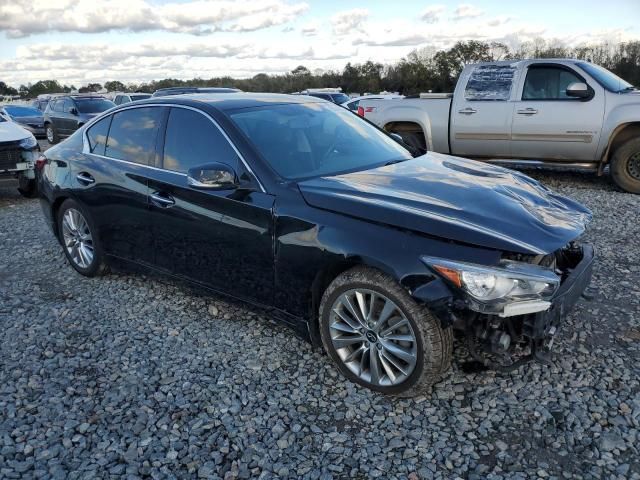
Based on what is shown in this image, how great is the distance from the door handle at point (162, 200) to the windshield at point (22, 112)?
73.2 ft

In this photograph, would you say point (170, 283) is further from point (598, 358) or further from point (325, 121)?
point (598, 358)

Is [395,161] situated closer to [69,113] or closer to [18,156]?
[18,156]

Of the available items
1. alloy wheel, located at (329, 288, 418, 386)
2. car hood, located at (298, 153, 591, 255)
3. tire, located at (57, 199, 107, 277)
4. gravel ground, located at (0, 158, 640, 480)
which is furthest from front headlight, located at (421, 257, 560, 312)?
tire, located at (57, 199, 107, 277)

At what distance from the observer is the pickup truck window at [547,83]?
8.38 metres

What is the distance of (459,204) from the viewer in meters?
3.18

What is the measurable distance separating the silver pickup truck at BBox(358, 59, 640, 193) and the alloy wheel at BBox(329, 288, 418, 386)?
6.47m

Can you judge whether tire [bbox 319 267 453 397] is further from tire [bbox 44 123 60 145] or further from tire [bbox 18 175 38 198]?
tire [bbox 44 123 60 145]

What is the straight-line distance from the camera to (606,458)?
2.63 metres

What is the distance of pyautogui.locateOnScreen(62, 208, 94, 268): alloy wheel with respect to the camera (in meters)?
5.10

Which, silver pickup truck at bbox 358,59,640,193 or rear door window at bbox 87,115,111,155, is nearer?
rear door window at bbox 87,115,111,155

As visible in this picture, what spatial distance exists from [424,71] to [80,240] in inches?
1386

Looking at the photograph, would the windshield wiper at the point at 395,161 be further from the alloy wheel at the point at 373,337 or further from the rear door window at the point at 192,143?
the alloy wheel at the point at 373,337

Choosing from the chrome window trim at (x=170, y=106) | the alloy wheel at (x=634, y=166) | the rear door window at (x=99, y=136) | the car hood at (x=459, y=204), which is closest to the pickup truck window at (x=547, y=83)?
the alloy wheel at (x=634, y=166)

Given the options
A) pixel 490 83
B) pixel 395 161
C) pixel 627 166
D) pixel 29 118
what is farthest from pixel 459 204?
pixel 29 118
